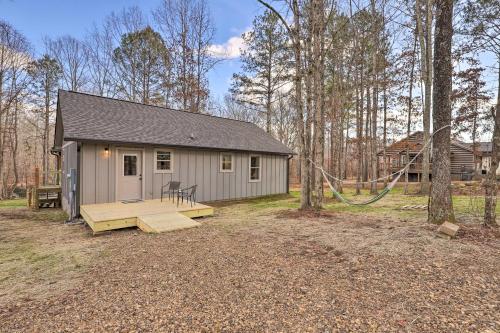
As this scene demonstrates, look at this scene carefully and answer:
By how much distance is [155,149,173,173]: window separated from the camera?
8633 mm

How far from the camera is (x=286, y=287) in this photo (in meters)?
Answer: 2.74

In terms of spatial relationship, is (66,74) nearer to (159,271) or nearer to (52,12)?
(52,12)

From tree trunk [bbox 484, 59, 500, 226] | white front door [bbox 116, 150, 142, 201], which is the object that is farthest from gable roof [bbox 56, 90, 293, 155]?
tree trunk [bbox 484, 59, 500, 226]

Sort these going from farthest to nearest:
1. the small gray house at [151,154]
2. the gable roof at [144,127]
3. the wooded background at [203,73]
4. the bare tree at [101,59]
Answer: the bare tree at [101,59] → the wooded background at [203,73] → the gable roof at [144,127] → the small gray house at [151,154]

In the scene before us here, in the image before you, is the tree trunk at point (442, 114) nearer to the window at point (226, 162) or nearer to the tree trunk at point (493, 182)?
the tree trunk at point (493, 182)

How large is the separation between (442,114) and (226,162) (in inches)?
284

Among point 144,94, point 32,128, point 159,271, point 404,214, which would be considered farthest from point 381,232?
point 32,128

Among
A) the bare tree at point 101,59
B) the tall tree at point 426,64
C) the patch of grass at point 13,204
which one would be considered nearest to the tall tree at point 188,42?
Answer: the bare tree at point 101,59

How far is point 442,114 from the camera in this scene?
476cm

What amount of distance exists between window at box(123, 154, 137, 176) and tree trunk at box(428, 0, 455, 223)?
25.9 ft

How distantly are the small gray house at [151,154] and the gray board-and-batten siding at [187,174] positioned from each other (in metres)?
0.02

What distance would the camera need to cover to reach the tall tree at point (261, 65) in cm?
1656

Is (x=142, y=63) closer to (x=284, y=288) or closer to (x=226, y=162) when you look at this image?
(x=226, y=162)

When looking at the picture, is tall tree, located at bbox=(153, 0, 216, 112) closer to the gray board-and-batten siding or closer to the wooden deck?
the gray board-and-batten siding
